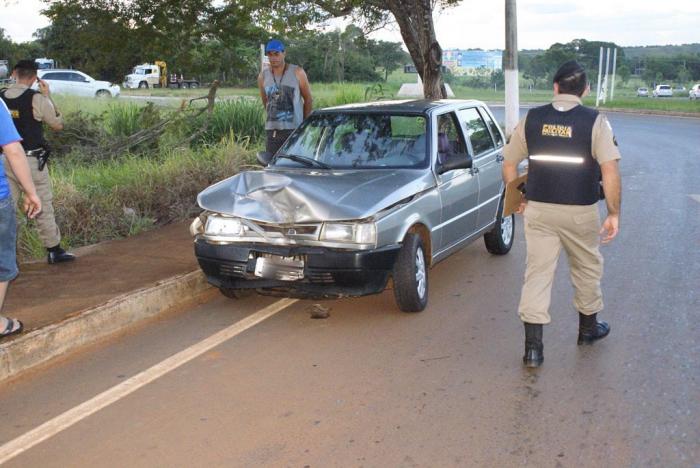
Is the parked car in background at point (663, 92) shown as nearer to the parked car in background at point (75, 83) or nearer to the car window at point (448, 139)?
the parked car in background at point (75, 83)

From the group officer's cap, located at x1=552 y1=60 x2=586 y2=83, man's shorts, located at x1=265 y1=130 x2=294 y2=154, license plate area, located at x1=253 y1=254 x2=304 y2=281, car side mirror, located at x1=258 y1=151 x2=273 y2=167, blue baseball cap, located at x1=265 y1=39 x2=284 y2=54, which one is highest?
blue baseball cap, located at x1=265 y1=39 x2=284 y2=54

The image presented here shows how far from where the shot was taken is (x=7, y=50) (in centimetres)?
5666

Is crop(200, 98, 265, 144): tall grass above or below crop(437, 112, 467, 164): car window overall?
below

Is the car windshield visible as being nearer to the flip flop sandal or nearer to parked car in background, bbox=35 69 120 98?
the flip flop sandal

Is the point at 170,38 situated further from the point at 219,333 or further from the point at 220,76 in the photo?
the point at 219,333

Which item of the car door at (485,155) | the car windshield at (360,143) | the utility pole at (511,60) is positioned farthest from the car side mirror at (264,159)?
the utility pole at (511,60)

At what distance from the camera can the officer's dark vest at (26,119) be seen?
7.40 metres

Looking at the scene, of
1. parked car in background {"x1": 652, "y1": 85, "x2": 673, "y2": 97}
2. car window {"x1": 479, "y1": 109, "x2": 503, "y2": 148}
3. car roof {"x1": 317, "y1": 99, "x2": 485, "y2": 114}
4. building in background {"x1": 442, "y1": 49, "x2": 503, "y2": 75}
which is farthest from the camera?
building in background {"x1": 442, "y1": 49, "x2": 503, "y2": 75}

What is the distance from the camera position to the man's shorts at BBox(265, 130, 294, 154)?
955cm

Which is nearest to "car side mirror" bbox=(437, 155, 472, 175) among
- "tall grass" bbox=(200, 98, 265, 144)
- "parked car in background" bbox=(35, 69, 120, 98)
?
"tall grass" bbox=(200, 98, 265, 144)

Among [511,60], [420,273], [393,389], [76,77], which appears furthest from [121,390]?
[76,77]

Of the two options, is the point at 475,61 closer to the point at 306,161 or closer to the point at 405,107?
the point at 405,107

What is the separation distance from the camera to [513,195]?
5457 mm

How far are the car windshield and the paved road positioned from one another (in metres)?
1.20
